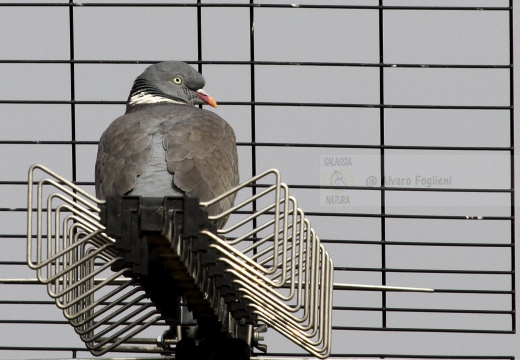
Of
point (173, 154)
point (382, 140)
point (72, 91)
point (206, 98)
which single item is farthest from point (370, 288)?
point (72, 91)

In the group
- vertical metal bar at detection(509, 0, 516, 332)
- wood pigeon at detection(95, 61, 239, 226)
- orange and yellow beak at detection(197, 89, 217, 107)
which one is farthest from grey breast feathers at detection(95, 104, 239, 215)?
vertical metal bar at detection(509, 0, 516, 332)

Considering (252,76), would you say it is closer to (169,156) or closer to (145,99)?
(145,99)

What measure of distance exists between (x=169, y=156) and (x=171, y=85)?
125 centimetres

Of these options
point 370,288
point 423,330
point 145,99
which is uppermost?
point 145,99

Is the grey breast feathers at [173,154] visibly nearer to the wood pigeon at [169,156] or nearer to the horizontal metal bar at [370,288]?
the wood pigeon at [169,156]

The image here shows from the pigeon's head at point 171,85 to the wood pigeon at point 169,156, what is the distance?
344mm

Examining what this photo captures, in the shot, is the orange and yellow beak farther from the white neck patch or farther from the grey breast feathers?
the grey breast feathers

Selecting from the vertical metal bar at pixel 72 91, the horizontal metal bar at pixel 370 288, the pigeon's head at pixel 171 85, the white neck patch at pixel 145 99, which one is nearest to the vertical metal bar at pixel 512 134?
the horizontal metal bar at pixel 370 288

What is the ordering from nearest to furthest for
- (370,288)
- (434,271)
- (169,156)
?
(169,156) → (370,288) → (434,271)

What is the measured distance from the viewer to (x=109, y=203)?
2.70m

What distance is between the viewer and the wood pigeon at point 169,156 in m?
3.55

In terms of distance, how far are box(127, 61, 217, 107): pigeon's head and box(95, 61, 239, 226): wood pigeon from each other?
344 millimetres

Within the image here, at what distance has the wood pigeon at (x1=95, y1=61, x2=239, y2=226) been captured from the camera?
355cm

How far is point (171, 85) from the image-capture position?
4.84 metres
